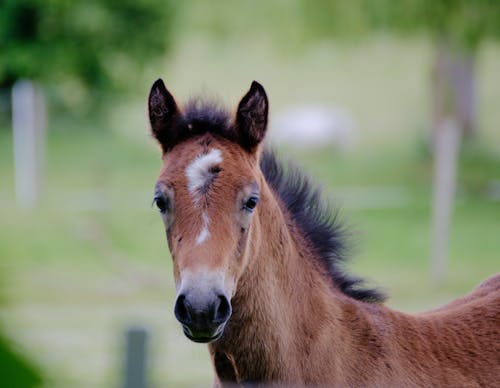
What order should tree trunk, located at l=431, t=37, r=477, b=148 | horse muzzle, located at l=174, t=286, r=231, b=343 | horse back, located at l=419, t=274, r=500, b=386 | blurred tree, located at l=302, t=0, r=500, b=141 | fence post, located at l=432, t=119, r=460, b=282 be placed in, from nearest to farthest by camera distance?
horse muzzle, located at l=174, t=286, r=231, b=343 → horse back, located at l=419, t=274, r=500, b=386 → fence post, located at l=432, t=119, r=460, b=282 → blurred tree, located at l=302, t=0, r=500, b=141 → tree trunk, located at l=431, t=37, r=477, b=148

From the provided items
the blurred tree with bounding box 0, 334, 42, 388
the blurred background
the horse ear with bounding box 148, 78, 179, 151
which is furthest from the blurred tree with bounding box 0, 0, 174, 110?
the blurred tree with bounding box 0, 334, 42, 388

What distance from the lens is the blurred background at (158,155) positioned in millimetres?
11336

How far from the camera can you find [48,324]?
9492 millimetres

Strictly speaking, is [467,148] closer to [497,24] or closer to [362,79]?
[497,24]

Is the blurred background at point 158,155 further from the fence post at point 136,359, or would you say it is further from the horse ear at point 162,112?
the fence post at point 136,359

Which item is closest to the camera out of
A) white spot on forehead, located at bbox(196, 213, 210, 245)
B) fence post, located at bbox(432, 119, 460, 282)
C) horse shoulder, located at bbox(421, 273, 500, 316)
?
white spot on forehead, located at bbox(196, 213, 210, 245)

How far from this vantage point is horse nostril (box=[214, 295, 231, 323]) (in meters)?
2.60

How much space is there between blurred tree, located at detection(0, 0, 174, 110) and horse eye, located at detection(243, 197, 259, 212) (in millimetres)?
13288

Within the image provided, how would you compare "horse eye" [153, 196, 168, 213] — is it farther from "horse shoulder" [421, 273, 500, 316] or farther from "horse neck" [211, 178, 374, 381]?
"horse shoulder" [421, 273, 500, 316]

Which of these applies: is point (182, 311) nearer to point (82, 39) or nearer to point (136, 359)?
point (136, 359)

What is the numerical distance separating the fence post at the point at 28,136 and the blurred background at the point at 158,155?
26mm

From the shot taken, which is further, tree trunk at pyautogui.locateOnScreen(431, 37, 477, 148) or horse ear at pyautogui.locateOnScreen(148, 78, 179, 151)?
tree trunk at pyautogui.locateOnScreen(431, 37, 477, 148)

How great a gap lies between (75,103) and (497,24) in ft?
25.0

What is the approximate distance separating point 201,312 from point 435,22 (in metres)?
12.4
